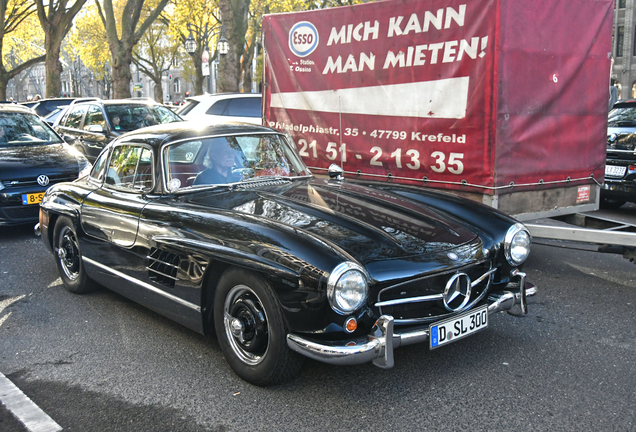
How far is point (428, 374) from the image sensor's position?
3.66 metres

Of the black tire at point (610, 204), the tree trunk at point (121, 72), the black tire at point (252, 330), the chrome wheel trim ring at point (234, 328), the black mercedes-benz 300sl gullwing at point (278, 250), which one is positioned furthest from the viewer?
the tree trunk at point (121, 72)

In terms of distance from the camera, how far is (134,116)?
11875 millimetres

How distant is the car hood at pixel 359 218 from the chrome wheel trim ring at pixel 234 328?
1.50 feet

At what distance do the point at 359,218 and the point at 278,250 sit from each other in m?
0.76

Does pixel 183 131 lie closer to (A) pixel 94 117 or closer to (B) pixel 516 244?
(B) pixel 516 244

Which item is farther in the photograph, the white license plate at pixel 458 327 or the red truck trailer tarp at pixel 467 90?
the red truck trailer tarp at pixel 467 90

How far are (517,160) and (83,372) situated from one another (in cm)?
398

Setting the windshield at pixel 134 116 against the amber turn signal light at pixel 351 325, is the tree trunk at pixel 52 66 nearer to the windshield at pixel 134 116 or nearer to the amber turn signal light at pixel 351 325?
the windshield at pixel 134 116

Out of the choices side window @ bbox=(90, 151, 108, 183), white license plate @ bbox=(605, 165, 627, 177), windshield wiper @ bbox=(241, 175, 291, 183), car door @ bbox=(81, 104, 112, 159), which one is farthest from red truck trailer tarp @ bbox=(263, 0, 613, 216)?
car door @ bbox=(81, 104, 112, 159)

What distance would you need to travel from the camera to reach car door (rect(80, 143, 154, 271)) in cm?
445

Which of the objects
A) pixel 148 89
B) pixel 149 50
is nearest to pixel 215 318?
pixel 149 50

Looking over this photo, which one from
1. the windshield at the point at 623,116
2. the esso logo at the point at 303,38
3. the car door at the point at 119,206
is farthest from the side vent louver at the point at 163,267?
the windshield at the point at 623,116

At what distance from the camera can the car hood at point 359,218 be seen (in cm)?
351

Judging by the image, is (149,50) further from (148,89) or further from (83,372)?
(83,372)
